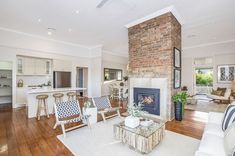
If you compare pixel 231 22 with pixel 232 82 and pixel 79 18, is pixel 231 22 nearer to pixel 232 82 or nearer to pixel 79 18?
pixel 232 82

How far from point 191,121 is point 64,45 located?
6.94 m

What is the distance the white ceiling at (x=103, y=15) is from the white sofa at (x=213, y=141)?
122 inches

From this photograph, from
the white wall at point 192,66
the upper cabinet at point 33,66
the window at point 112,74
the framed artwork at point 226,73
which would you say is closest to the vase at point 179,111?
the white wall at point 192,66

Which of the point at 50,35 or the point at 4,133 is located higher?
the point at 50,35

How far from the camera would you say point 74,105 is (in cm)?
355

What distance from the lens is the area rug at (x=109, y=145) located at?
89.5 inches

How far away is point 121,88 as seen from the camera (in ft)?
24.4

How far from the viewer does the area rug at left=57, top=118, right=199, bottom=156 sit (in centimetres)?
227

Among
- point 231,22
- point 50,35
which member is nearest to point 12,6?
point 50,35

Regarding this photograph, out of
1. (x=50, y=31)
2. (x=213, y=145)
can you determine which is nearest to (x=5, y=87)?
(x=50, y=31)

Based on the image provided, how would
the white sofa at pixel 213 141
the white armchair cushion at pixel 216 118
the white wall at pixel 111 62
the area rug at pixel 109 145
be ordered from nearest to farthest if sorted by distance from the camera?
the white sofa at pixel 213 141
the area rug at pixel 109 145
the white armchair cushion at pixel 216 118
the white wall at pixel 111 62

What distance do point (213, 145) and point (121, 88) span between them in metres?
5.83

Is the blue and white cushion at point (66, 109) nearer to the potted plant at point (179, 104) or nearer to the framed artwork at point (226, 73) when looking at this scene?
the potted plant at point (179, 104)

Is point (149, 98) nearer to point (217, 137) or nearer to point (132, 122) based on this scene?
point (132, 122)
